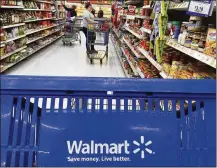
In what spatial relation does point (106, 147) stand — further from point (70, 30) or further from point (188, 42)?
point (70, 30)

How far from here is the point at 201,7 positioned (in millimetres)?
1529

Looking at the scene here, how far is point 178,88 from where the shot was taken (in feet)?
3.38

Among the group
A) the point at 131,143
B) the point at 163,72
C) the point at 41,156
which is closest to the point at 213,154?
the point at 131,143

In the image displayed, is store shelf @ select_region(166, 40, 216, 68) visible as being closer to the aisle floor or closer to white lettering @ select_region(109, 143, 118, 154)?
white lettering @ select_region(109, 143, 118, 154)

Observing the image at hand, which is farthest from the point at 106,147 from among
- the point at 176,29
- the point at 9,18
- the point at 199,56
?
the point at 9,18

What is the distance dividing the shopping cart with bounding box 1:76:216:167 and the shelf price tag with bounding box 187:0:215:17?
0.62m

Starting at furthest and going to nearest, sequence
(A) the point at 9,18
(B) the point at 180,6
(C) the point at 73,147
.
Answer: (A) the point at 9,18, (B) the point at 180,6, (C) the point at 73,147

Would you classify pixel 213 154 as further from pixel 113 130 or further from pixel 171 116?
pixel 113 130

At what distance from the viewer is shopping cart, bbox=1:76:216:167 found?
3.32 feet

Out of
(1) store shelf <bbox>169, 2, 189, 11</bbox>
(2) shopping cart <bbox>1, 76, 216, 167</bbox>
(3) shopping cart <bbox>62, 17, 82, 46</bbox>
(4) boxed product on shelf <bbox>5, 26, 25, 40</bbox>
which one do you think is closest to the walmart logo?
(2) shopping cart <bbox>1, 76, 216, 167</bbox>

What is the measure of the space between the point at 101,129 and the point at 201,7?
0.95 meters

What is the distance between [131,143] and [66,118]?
26 centimetres

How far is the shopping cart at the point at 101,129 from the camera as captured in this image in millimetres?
1012

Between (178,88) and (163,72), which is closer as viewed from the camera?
(178,88)
